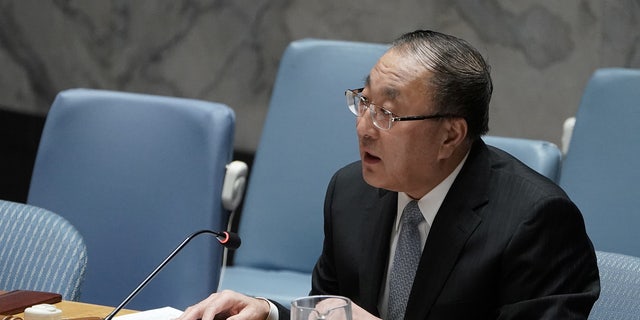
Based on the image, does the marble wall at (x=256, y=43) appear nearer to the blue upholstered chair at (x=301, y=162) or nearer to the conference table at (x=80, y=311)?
the blue upholstered chair at (x=301, y=162)

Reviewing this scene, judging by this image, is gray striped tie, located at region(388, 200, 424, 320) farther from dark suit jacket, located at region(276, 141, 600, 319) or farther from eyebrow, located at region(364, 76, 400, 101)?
eyebrow, located at region(364, 76, 400, 101)

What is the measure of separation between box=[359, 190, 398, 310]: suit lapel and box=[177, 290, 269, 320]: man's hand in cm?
19

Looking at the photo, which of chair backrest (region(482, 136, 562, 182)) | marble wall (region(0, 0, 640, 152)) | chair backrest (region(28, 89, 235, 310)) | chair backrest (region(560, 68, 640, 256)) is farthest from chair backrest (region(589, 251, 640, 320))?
marble wall (region(0, 0, 640, 152))

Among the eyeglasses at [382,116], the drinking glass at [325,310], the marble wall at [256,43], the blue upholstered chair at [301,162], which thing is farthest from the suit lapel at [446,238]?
the marble wall at [256,43]

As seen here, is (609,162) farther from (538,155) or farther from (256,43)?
(256,43)

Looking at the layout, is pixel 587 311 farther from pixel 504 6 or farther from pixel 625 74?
pixel 504 6

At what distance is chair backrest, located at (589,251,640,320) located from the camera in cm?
164

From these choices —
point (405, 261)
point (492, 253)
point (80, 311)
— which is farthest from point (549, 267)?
point (80, 311)

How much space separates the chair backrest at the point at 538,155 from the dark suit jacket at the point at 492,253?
0.50 metres

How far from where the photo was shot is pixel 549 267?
1619 millimetres

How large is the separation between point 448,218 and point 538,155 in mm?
637

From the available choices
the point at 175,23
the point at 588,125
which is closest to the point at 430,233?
the point at 588,125

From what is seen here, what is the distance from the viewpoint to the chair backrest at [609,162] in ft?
7.97

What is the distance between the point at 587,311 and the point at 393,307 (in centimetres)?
31
